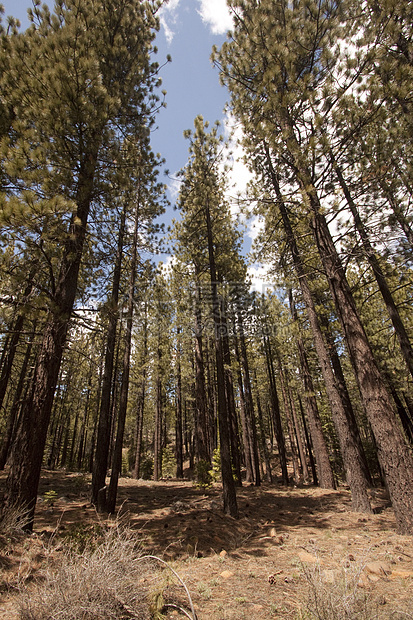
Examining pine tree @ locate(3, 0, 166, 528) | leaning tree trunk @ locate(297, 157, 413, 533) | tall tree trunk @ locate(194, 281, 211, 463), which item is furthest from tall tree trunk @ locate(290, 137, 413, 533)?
tall tree trunk @ locate(194, 281, 211, 463)

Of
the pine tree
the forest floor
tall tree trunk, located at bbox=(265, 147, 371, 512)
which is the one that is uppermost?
the pine tree

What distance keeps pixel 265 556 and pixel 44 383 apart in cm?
464

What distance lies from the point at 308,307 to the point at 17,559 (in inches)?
366

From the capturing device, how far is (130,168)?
638 cm

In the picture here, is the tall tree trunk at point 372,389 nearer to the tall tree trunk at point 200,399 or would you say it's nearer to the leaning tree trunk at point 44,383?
the leaning tree trunk at point 44,383

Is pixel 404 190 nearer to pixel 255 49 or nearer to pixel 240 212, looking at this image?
pixel 240 212

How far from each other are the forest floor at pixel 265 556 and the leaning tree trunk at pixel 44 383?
0.75 metres

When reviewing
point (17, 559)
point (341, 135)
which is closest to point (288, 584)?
point (17, 559)

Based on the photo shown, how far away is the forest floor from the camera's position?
2664 mm

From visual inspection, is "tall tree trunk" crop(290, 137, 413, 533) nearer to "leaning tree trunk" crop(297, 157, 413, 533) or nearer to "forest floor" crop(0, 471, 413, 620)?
"leaning tree trunk" crop(297, 157, 413, 533)

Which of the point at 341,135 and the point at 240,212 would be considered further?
the point at 240,212

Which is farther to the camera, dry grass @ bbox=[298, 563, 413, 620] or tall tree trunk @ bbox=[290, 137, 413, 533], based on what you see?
tall tree trunk @ bbox=[290, 137, 413, 533]

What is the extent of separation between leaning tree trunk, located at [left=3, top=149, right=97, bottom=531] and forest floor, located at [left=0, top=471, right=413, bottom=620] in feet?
2.47

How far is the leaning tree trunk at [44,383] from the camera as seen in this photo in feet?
14.9
